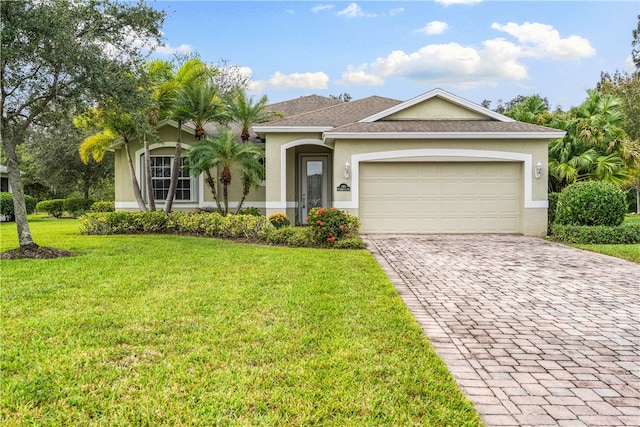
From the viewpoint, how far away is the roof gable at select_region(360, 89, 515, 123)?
13.5 m

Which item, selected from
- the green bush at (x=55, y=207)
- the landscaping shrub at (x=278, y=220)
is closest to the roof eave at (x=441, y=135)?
the landscaping shrub at (x=278, y=220)

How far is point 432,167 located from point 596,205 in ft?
14.8

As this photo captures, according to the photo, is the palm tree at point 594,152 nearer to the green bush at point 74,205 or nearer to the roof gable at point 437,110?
the roof gable at point 437,110

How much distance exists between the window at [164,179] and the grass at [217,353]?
9.60 m

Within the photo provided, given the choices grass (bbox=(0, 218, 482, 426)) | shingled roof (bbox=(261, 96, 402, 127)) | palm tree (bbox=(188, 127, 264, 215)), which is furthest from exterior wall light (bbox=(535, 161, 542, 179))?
palm tree (bbox=(188, 127, 264, 215))

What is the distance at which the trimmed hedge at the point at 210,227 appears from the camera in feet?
35.2

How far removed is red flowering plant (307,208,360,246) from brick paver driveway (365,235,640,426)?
67.7 inches

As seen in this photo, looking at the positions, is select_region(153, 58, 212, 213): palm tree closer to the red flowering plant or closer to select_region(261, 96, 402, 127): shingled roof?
select_region(261, 96, 402, 127): shingled roof

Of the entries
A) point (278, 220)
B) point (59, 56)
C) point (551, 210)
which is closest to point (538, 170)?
point (551, 210)

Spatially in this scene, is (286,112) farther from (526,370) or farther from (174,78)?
(526,370)

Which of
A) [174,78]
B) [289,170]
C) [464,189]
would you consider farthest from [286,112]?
[464,189]

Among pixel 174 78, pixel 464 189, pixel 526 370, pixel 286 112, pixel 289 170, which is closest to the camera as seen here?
pixel 526 370

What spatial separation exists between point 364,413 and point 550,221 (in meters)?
12.4

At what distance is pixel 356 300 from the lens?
5.49 meters
